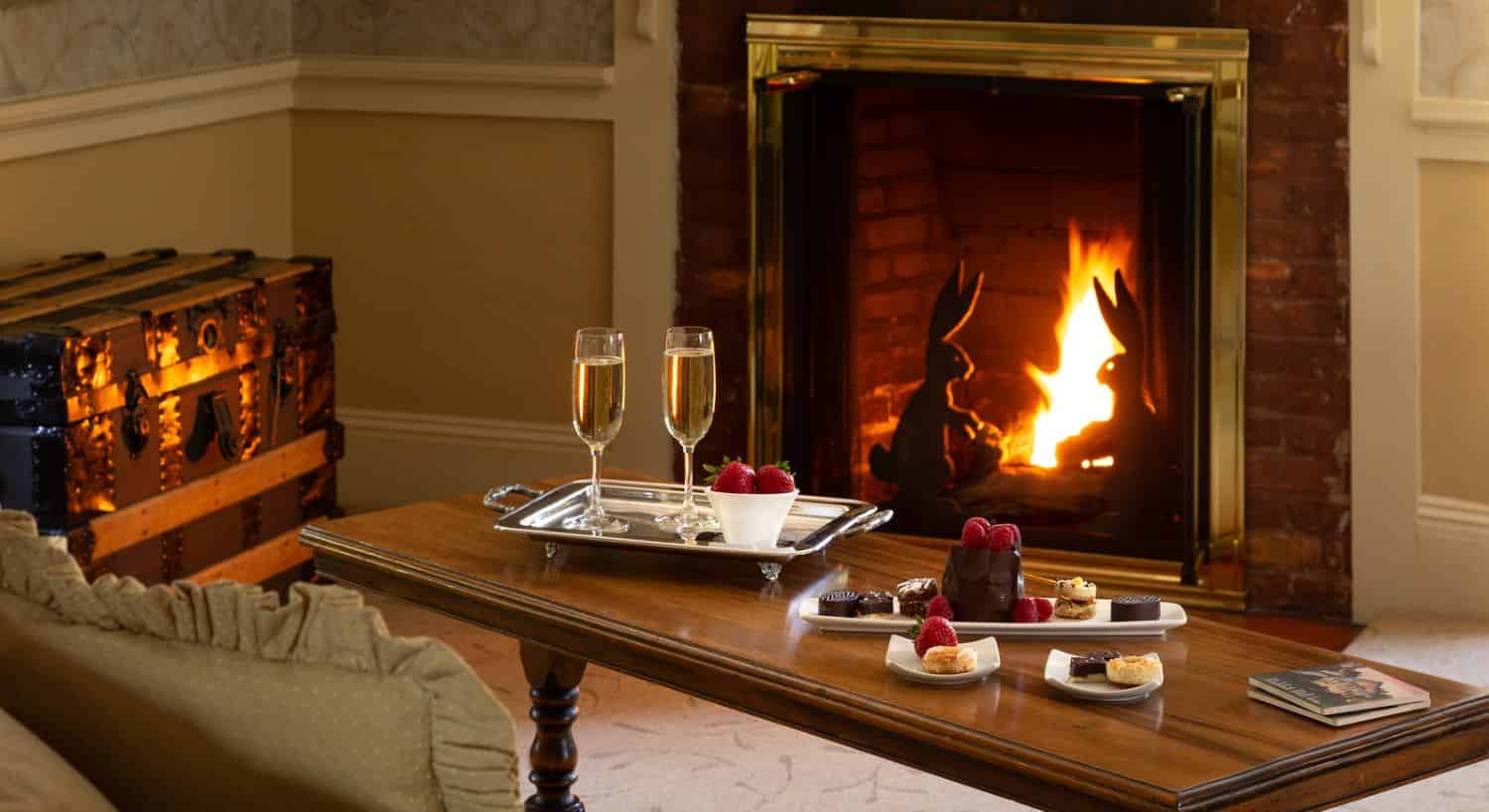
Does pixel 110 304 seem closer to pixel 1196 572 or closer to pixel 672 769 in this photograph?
pixel 672 769

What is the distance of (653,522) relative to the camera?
247 centimetres

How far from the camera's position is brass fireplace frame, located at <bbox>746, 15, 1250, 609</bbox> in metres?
3.82

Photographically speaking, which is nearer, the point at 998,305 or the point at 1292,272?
the point at 1292,272

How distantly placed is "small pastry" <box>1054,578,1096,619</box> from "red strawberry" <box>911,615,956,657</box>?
20 centimetres

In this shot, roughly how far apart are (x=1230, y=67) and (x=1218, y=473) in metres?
0.79

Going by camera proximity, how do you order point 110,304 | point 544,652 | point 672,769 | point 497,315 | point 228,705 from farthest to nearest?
point 497,315
point 110,304
point 672,769
point 544,652
point 228,705

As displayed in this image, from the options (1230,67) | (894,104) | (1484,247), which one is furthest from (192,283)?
(1484,247)

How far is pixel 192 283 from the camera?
3.55 m

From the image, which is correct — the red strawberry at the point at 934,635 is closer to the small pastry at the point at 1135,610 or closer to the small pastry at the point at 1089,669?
the small pastry at the point at 1089,669

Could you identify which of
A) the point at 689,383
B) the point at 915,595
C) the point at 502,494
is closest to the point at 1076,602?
the point at 915,595

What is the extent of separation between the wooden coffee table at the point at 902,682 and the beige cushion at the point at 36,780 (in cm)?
78

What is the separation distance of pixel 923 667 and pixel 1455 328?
2.21 metres

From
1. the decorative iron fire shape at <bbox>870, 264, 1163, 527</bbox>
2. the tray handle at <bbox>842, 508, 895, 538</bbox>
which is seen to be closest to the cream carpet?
the tray handle at <bbox>842, 508, 895, 538</bbox>

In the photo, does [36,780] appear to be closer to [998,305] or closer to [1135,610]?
[1135,610]
